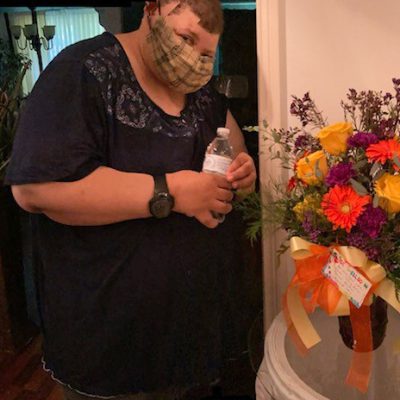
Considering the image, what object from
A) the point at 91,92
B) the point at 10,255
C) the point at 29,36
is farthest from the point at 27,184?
the point at 10,255

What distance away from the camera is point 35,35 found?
Answer: 1618mm

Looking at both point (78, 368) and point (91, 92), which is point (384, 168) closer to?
point (91, 92)

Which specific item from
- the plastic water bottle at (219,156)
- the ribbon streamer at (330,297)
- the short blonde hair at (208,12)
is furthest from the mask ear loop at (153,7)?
the ribbon streamer at (330,297)

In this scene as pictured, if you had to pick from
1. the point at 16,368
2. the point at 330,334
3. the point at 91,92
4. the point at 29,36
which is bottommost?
the point at 16,368

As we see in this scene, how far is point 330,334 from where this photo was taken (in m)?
1.15

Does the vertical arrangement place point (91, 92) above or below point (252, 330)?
Result: above

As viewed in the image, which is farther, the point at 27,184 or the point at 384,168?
the point at 27,184

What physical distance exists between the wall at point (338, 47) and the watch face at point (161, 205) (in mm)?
463

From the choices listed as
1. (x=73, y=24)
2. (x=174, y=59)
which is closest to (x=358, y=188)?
(x=174, y=59)

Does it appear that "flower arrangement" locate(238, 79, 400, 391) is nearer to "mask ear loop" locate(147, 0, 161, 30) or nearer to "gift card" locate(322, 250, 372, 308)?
"gift card" locate(322, 250, 372, 308)

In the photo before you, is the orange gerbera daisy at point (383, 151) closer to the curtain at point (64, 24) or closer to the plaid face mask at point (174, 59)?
the plaid face mask at point (174, 59)

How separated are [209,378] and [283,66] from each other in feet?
2.48

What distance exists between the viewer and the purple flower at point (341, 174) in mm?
826

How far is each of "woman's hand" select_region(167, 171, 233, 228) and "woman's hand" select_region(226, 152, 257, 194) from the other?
0.05 feet
